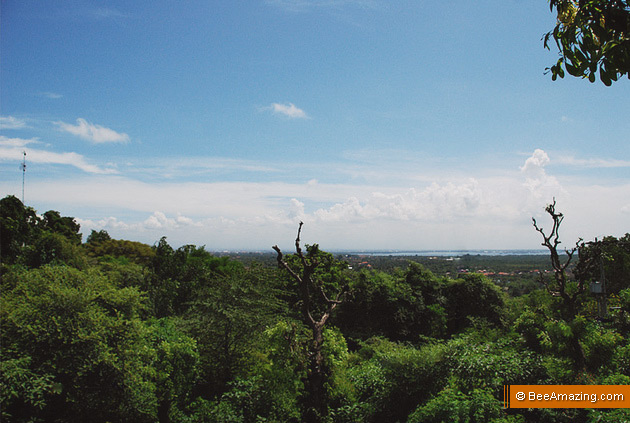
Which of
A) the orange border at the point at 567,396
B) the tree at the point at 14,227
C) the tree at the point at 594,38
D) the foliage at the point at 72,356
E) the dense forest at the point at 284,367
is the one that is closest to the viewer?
the tree at the point at 594,38

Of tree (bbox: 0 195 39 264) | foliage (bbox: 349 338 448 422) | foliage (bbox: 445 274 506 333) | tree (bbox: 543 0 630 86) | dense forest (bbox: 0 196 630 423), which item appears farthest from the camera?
foliage (bbox: 445 274 506 333)

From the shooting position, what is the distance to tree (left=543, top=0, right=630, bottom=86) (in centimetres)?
215

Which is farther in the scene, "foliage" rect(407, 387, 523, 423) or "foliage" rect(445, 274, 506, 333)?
"foliage" rect(445, 274, 506, 333)

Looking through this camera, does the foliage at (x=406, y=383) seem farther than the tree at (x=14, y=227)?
No

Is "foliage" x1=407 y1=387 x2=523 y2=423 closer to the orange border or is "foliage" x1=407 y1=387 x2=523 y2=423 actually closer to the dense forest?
the dense forest

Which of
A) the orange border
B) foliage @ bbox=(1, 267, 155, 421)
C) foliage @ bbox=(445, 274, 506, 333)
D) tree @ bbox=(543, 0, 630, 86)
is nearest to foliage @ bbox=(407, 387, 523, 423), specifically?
the orange border

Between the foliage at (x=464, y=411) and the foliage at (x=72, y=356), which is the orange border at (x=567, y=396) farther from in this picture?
the foliage at (x=72, y=356)

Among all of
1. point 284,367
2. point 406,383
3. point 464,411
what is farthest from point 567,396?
point 284,367

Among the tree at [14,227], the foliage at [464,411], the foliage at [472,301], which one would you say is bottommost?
the foliage at [472,301]

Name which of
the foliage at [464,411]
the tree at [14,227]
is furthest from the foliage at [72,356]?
the tree at [14,227]

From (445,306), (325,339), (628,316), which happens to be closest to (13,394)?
(325,339)

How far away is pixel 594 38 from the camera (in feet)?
8.30

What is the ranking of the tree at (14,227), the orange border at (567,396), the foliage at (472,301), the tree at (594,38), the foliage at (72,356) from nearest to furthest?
the tree at (594,38) < the orange border at (567,396) < the foliage at (72,356) < the tree at (14,227) < the foliage at (472,301)

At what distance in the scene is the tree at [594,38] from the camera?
215 cm
